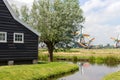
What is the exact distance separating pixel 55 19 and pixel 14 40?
46.1ft

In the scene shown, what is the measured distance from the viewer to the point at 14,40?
30.1 meters

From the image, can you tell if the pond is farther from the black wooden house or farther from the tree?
the tree

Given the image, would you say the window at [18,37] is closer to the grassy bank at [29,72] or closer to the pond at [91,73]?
the grassy bank at [29,72]

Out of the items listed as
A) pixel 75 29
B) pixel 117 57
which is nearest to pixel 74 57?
pixel 117 57

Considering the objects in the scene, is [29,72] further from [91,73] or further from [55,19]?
[55,19]

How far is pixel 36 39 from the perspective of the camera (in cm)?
3269

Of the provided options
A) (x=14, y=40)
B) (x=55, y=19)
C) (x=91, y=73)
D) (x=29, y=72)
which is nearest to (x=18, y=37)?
(x=14, y=40)

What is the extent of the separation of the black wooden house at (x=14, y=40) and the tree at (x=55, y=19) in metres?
10.6

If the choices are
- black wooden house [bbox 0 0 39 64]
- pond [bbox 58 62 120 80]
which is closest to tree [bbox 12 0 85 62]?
pond [bbox 58 62 120 80]

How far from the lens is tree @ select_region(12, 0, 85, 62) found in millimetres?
42938

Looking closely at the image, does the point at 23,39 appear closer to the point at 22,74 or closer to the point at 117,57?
the point at 22,74

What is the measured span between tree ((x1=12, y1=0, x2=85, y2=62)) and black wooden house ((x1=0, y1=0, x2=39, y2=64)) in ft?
34.9

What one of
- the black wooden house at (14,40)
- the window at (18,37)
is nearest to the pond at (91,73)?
the black wooden house at (14,40)

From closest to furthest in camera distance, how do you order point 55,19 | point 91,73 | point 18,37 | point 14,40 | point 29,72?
point 29,72
point 14,40
point 18,37
point 91,73
point 55,19
